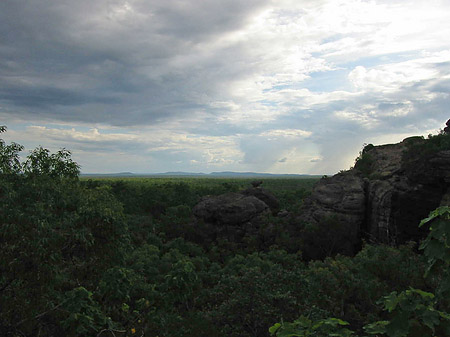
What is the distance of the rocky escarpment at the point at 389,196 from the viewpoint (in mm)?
23109

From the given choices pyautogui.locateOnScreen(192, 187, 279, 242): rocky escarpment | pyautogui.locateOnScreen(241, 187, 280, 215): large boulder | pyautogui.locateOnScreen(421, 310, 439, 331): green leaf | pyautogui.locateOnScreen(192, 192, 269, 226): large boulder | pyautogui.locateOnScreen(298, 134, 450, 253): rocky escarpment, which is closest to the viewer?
pyautogui.locateOnScreen(421, 310, 439, 331): green leaf

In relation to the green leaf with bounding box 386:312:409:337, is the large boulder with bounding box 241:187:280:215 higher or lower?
lower

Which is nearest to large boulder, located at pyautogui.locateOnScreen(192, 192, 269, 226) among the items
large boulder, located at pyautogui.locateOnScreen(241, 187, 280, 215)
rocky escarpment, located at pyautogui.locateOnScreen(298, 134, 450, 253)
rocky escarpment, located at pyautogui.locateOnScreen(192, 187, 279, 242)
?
rocky escarpment, located at pyautogui.locateOnScreen(192, 187, 279, 242)

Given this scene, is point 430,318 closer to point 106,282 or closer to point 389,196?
point 106,282

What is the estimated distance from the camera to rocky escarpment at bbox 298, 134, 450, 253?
75.8 feet

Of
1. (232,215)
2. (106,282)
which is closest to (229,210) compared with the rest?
(232,215)

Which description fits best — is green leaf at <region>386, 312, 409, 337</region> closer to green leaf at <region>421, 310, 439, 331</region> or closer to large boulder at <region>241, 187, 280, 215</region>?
green leaf at <region>421, 310, 439, 331</region>

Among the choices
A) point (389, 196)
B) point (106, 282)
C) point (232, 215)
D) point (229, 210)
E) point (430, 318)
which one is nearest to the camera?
point (430, 318)

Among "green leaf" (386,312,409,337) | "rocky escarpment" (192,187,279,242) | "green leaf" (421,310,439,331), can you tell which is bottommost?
"rocky escarpment" (192,187,279,242)

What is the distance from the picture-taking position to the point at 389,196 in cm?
2539

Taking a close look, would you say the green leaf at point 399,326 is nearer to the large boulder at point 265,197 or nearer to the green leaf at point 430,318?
the green leaf at point 430,318

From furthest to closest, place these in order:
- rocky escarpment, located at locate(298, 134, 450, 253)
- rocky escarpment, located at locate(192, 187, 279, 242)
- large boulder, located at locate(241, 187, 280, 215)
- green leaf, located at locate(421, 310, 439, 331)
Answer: large boulder, located at locate(241, 187, 280, 215) < rocky escarpment, located at locate(192, 187, 279, 242) < rocky escarpment, located at locate(298, 134, 450, 253) < green leaf, located at locate(421, 310, 439, 331)

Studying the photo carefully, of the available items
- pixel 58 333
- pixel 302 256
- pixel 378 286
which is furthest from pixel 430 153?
pixel 58 333

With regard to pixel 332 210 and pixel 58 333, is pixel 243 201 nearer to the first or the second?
pixel 332 210
